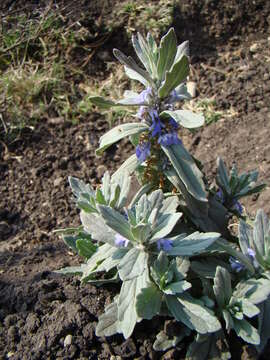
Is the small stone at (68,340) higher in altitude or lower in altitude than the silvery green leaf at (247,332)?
higher

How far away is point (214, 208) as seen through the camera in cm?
223

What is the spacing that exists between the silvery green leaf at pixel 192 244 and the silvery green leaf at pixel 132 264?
0.14 metres

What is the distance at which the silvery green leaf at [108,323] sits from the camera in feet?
6.50

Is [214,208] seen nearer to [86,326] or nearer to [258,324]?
[258,324]

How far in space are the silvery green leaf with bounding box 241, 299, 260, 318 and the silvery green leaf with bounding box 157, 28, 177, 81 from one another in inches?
37.8

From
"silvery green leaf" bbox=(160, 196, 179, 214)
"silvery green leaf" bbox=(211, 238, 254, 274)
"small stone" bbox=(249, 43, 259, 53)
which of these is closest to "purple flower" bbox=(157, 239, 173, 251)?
"silvery green leaf" bbox=(160, 196, 179, 214)

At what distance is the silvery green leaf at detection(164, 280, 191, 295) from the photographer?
185cm

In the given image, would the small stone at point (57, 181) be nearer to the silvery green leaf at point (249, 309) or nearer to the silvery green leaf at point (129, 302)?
the silvery green leaf at point (129, 302)

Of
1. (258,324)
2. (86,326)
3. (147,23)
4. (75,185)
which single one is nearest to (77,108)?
(147,23)

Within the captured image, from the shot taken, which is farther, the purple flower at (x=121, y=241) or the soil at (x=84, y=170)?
the soil at (x=84, y=170)

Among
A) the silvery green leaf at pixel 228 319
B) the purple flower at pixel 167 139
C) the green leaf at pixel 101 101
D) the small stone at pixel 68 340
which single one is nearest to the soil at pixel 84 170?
the small stone at pixel 68 340

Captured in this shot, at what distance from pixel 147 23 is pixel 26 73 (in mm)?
1133

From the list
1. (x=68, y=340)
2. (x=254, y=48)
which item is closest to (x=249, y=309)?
(x=68, y=340)

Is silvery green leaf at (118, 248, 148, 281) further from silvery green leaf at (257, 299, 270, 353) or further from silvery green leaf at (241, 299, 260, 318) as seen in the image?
silvery green leaf at (257, 299, 270, 353)
